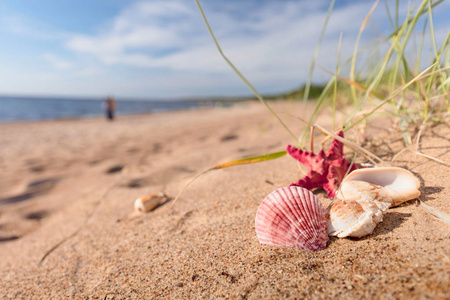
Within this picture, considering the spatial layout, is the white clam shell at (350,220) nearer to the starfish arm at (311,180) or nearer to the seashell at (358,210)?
the seashell at (358,210)

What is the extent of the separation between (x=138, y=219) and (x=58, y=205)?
1255 millimetres

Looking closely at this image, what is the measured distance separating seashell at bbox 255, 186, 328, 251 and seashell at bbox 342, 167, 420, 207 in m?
0.22

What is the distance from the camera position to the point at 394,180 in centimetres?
110

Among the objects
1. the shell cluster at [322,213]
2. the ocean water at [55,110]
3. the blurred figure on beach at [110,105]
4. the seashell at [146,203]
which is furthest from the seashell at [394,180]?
the ocean water at [55,110]

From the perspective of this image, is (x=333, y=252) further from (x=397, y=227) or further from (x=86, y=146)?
(x=86, y=146)

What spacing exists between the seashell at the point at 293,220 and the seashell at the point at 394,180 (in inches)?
8.5

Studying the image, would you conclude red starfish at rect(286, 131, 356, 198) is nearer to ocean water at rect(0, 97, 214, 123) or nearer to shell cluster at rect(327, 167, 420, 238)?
shell cluster at rect(327, 167, 420, 238)

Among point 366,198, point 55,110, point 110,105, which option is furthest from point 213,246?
point 55,110

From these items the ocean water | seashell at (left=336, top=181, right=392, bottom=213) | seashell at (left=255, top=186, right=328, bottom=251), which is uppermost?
seashell at (left=336, top=181, right=392, bottom=213)

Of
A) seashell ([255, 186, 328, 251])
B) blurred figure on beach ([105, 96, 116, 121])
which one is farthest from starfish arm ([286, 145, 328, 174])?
blurred figure on beach ([105, 96, 116, 121])

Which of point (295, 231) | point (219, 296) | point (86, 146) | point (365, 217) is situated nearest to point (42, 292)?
point (219, 296)

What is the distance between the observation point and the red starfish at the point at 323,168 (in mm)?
1187

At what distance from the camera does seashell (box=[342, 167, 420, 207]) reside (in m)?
1.02

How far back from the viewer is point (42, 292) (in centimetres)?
119
